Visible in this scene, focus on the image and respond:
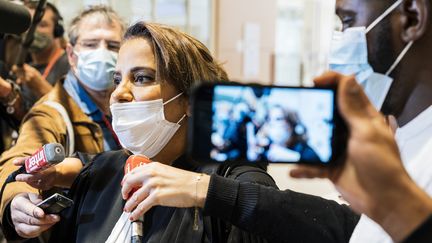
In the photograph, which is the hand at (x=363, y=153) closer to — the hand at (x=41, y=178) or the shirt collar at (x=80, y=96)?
the hand at (x=41, y=178)

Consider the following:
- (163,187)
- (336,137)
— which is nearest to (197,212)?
(163,187)

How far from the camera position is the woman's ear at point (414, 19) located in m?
0.75

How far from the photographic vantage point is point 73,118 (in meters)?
1.79

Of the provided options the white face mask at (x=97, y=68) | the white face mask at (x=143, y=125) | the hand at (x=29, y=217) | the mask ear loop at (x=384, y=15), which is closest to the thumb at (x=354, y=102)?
the mask ear loop at (x=384, y=15)

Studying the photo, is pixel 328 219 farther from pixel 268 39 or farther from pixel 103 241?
pixel 268 39

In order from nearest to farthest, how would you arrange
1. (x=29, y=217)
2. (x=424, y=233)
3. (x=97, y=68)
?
(x=424, y=233), (x=29, y=217), (x=97, y=68)

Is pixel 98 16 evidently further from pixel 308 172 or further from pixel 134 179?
pixel 308 172

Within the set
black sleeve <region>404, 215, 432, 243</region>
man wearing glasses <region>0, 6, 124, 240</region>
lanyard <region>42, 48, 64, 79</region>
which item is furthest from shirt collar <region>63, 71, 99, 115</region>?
black sleeve <region>404, 215, 432, 243</region>

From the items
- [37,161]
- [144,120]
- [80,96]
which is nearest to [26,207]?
[37,161]

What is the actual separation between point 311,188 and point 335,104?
3403 mm

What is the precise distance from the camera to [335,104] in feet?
2.14

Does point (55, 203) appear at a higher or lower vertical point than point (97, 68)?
lower

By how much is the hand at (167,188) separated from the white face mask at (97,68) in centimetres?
104

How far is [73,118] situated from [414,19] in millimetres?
1274
